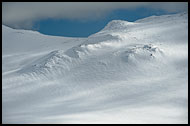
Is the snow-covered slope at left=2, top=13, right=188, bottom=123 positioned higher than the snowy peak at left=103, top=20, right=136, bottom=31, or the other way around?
the snowy peak at left=103, top=20, right=136, bottom=31

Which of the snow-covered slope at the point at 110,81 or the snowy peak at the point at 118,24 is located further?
the snowy peak at the point at 118,24

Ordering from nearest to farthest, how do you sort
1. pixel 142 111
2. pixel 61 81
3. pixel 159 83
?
pixel 142 111 < pixel 159 83 < pixel 61 81

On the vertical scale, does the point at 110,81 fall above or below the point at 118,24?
below

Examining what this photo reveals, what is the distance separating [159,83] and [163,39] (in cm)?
763

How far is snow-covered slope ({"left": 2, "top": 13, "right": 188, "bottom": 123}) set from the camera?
52.2 ft

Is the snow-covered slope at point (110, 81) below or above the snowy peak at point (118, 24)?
below

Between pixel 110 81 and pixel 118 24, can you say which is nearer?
pixel 110 81

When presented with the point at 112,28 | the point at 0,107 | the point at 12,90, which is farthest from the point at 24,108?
the point at 112,28

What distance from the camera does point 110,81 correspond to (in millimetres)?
21250

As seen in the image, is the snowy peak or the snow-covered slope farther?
the snowy peak

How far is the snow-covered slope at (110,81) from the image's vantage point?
52.2 ft

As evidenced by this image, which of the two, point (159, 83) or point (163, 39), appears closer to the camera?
point (159, 83)

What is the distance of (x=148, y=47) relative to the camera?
2491cm

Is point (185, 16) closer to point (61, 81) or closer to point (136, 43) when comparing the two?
point (136, 43)
